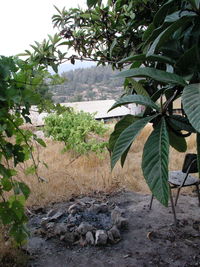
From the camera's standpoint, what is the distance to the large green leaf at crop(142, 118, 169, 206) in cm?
48

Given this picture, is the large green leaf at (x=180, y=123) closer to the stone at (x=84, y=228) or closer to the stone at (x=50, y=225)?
the stone at (x=84, y=228)

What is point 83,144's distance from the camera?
4.55m

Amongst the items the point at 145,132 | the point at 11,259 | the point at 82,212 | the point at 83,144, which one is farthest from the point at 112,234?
the point at 145,132

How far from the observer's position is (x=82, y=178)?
359cm

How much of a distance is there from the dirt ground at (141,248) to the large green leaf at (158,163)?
1593 mm

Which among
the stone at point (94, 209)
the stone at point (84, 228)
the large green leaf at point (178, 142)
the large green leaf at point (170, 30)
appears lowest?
the stone at point (94, 209)

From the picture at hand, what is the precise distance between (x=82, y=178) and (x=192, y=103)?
3.19m

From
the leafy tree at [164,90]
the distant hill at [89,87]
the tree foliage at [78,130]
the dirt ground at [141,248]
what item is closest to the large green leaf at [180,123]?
the leafy tree at [164,90]

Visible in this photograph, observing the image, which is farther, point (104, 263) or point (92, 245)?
point (92, 245)

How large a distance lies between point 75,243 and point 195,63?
6.46 ft

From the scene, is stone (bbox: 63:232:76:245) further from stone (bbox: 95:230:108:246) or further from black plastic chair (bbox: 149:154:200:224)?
black plastic chair (bbox: 149:154:200:224)

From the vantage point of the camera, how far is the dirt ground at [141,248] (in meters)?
1.94

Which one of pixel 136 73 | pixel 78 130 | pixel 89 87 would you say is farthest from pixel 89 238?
pixel 89 87

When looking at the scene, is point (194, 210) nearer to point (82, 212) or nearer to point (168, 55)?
point (82, 212)
